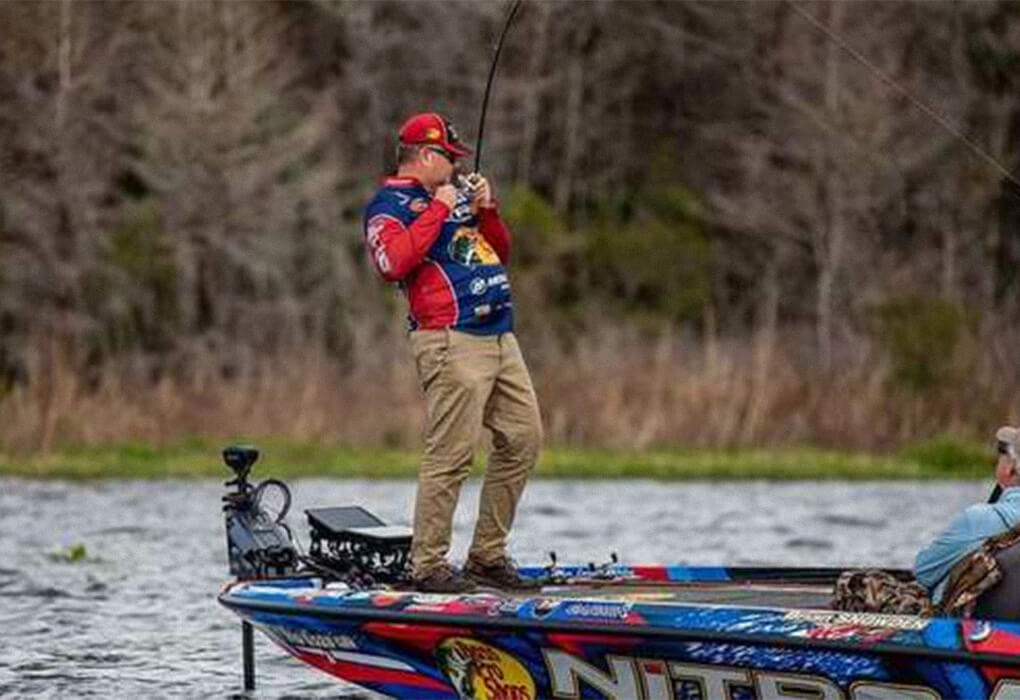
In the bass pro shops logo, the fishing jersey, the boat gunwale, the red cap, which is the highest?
the red cap

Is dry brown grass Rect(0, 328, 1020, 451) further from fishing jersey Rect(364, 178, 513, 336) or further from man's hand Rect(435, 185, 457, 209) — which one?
man's hand Rect(435, 185, 457, 209)

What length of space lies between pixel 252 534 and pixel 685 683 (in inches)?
102

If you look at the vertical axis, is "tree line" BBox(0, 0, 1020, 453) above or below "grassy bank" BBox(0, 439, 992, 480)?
above

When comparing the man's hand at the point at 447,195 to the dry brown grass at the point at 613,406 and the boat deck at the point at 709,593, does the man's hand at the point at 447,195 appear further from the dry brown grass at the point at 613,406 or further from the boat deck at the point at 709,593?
the dry brown grass at the point at 613,406

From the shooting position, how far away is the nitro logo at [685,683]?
30.7 ft

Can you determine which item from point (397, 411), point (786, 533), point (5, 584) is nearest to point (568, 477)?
point (397, 411)

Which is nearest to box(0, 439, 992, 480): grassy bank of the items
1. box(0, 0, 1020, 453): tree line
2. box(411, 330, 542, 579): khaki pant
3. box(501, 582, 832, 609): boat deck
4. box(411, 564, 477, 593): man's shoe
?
box(0, 0, 1020, 453): tree line

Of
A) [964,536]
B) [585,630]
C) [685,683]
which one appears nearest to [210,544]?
[585,630]

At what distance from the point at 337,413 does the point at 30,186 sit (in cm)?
878

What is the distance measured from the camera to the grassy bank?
80.2ft

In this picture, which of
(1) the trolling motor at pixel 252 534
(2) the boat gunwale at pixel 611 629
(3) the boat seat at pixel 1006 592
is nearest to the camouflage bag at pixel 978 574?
(3) the boat seat at pixel 1006 592

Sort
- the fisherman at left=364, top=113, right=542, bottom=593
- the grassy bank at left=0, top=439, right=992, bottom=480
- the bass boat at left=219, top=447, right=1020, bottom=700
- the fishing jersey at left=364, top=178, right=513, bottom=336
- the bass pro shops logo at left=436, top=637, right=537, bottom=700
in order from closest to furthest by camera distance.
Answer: the bass boat at left=219, top=447, right=1020, bottom=700
the bass pro shops logo at left=436, top=637, right=537, bottom=700
the fishing jersey at left=364, top=178, right=513, bottom=336
the fisherman at left=364, top=113, right=542, bottom=593
the grassy bank at left=0, top=439, right=992, bottom=480

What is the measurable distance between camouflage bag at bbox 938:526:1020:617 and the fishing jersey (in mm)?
2385

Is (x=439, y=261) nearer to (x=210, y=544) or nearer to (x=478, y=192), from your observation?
(x=478, y=192)
